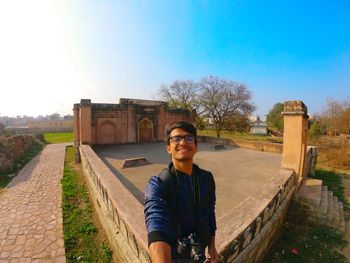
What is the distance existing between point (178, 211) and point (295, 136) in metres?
6.79

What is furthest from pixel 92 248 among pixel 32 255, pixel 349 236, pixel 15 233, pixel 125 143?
pixel 125 143

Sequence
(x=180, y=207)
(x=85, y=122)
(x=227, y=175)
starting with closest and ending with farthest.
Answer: (x=180, y=207), (x=227, y=175), (x=85, y=122)

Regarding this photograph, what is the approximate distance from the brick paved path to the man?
14.7ft

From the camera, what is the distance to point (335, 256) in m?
5.09

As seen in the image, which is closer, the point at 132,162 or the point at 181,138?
the point at 181,138

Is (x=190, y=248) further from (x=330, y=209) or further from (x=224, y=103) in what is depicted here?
(x=224, y=103)

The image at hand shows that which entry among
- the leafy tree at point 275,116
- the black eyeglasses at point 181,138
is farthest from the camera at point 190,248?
the leafy tree at point 275,116

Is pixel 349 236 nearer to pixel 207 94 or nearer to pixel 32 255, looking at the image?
pixel 32 255

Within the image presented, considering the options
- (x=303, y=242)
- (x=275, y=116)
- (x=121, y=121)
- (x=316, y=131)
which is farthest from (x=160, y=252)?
(x=275, y=116)

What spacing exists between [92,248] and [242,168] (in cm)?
688

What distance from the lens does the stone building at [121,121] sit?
15.2 meters

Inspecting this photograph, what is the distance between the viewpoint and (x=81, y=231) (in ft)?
19.0

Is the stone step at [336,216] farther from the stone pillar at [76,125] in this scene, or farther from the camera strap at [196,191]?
the stone pillar at [76,125]

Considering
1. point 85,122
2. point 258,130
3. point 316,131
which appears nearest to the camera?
point 85,122
